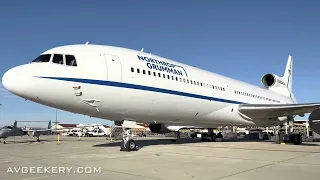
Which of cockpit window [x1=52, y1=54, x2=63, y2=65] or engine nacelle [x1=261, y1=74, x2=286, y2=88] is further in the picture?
engine nacelle [x1=261, y1=74, x2=286, y2=88]

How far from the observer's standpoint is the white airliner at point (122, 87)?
34.0ft

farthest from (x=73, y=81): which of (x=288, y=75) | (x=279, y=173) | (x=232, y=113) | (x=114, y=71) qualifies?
(x=288, y=75)

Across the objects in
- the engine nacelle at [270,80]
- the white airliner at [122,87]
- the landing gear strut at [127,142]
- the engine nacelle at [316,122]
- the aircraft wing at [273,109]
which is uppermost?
the engine nacelle at [270,80]

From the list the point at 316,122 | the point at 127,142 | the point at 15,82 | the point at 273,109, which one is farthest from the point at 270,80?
the point at 316,122

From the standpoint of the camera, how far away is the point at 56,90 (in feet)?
34.2

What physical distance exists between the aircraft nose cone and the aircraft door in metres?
3.26

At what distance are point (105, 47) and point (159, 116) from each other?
14.3ft

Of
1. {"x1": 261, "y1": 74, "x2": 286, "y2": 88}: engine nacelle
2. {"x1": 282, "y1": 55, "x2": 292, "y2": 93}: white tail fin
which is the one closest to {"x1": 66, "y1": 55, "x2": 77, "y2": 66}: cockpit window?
{"x1": 261, "y1": 74, "x2": 286, "y2": 88}: engine nacelle

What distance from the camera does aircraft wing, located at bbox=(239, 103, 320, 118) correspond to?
18319 millimetres

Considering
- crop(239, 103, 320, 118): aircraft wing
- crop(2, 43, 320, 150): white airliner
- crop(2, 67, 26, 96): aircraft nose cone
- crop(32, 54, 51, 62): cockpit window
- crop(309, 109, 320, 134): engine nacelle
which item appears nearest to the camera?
crop(309, 109, 320, 134): engine nacelle

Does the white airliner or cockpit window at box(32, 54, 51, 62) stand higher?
cockpit window at box(32, 54, 51, 62)

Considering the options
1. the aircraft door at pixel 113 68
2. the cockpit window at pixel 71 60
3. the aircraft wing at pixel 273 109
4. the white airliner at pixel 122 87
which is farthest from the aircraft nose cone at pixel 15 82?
the aircraft wing at pixel 273 109

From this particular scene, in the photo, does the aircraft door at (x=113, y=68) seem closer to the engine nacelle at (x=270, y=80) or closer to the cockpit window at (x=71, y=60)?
the cockpit window at (x=71, y=60)

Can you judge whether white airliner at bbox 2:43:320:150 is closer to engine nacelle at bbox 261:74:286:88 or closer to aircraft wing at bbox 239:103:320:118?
aircraft wing at bbox 239:103:320:118
